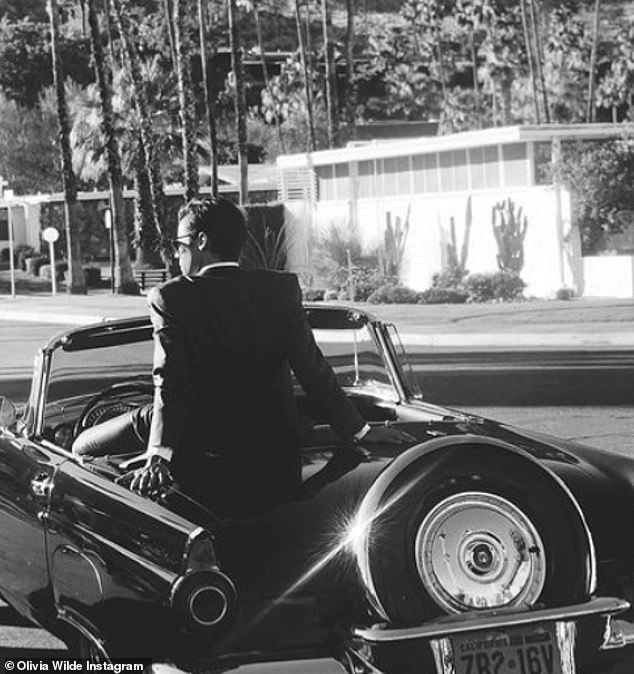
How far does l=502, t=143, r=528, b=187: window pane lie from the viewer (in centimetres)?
3484

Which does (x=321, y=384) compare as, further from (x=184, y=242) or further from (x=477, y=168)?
(x=477, y=168)

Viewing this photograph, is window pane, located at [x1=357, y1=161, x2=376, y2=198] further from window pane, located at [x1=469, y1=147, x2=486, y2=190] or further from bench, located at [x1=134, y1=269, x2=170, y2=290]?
bench, located at [x1=134, y1=269, x2=170, y2=290]

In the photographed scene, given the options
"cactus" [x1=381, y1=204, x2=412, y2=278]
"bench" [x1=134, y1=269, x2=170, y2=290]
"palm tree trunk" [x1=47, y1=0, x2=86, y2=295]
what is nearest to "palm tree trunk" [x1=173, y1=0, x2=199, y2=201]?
"palm tree trunk" [x1=47, y1=0, x2=86, y2=295]

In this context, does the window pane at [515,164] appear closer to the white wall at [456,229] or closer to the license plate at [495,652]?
the white wall at [456,229]

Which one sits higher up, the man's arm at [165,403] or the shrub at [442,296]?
the man's arm at [165,403]

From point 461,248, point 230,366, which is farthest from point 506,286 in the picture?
point 230,366

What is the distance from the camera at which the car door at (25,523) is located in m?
4.90

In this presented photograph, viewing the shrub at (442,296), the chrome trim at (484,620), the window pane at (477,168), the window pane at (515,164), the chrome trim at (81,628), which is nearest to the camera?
the chrome trim at (484,620)

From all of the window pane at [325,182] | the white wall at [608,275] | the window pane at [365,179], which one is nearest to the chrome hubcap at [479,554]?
the white wall at [608,275]

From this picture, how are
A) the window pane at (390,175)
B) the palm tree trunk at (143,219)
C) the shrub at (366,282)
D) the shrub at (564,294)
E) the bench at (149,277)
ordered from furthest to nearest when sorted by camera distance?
the palm tree trunk at (143,219) < the bench at (149,277) < the window pane at (390,175) < the shrub at (366,282) < the shrub at (564,294)

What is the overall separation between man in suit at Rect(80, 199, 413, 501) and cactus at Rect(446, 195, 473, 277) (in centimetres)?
3136

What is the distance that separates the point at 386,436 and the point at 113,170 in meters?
35.4

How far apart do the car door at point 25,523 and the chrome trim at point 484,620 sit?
60.2 inches

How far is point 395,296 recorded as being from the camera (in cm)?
3247
